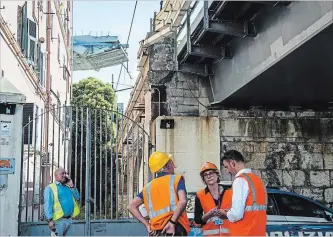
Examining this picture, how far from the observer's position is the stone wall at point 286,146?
1100 cm

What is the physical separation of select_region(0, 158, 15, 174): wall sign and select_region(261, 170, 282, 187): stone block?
5.84m

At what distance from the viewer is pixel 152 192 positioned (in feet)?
15.9

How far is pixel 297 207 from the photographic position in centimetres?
837

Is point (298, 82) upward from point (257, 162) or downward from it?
upward

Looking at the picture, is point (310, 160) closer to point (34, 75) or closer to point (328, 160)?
point (328, 160)

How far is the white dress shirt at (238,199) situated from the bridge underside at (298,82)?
9.37ft

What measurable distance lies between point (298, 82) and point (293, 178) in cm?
269

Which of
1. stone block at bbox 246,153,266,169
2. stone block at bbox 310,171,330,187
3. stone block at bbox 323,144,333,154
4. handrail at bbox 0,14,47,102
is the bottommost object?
stone block at bbox 310,171,330,187

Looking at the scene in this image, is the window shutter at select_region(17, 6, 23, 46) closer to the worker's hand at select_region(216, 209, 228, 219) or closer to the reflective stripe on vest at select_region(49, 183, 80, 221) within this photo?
the reflective stripe on vest at select_region(49, 183, 80, 221)

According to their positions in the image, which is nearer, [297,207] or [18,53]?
[297,207]

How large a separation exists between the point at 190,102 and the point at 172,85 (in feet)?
1.90

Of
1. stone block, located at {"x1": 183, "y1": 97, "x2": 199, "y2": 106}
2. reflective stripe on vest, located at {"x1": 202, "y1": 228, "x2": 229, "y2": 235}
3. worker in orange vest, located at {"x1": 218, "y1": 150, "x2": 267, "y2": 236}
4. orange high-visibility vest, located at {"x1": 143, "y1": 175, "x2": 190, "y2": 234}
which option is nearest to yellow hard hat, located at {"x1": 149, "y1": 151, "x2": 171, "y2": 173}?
orange high-visibility vest, located at {"x1": 143, "y1": 175, "x2": 190, "y2": 234}

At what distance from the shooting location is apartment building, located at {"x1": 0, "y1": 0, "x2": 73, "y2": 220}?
9.08 metres

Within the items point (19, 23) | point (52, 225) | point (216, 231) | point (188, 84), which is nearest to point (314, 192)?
point (188, 84)
